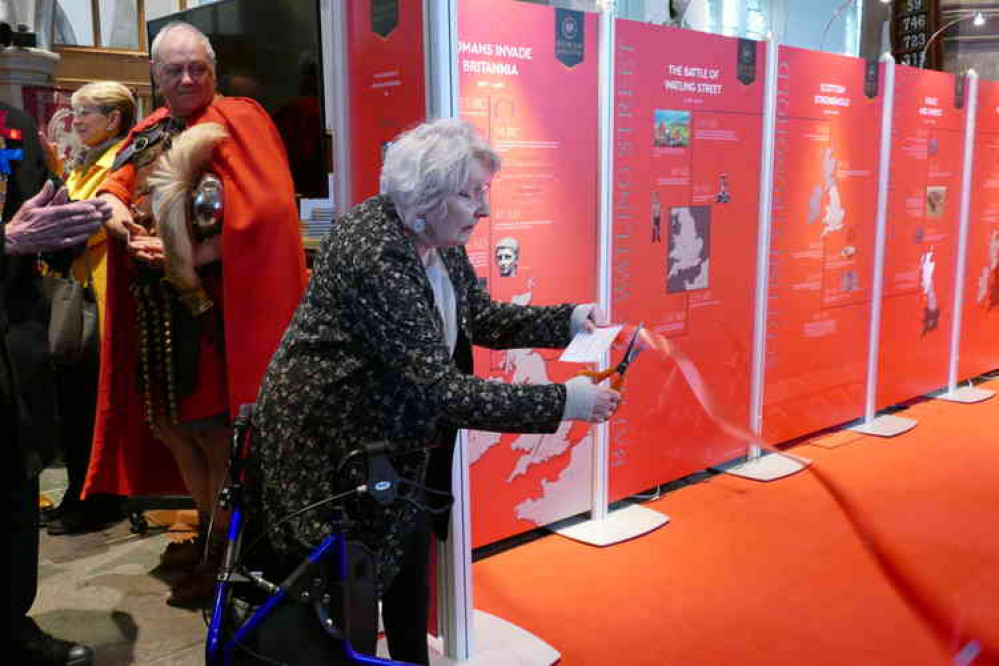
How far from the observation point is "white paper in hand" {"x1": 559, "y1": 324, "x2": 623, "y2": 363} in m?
1.99

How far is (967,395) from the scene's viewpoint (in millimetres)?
6102

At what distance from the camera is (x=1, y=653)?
2516mm

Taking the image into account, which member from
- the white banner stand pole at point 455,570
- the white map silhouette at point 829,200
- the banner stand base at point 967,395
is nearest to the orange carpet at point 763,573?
the white banner stand pole at point 455,570

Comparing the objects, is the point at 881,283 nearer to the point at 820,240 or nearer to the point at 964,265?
the point at 820,240

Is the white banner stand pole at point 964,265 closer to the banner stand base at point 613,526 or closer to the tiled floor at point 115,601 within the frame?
the banner stand base at point 613,526

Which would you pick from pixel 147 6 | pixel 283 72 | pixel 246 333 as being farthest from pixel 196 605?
pixel 147 6

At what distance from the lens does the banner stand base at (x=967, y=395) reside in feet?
19.7

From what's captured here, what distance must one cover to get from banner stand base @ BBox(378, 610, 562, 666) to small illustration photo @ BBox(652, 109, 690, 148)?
2.11 m

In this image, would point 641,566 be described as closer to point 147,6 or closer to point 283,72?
point 283,72

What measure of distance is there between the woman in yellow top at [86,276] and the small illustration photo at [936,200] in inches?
184

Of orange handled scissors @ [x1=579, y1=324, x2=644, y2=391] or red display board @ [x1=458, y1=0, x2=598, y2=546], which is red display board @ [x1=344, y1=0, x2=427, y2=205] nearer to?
red display board @ [x1=458, y1=0, x2=598, y2=546]

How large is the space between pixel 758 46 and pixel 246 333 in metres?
2.89

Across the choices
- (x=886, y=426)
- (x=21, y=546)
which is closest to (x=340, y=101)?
(x=21, y=546)

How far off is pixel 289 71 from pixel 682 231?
1.83 meters
